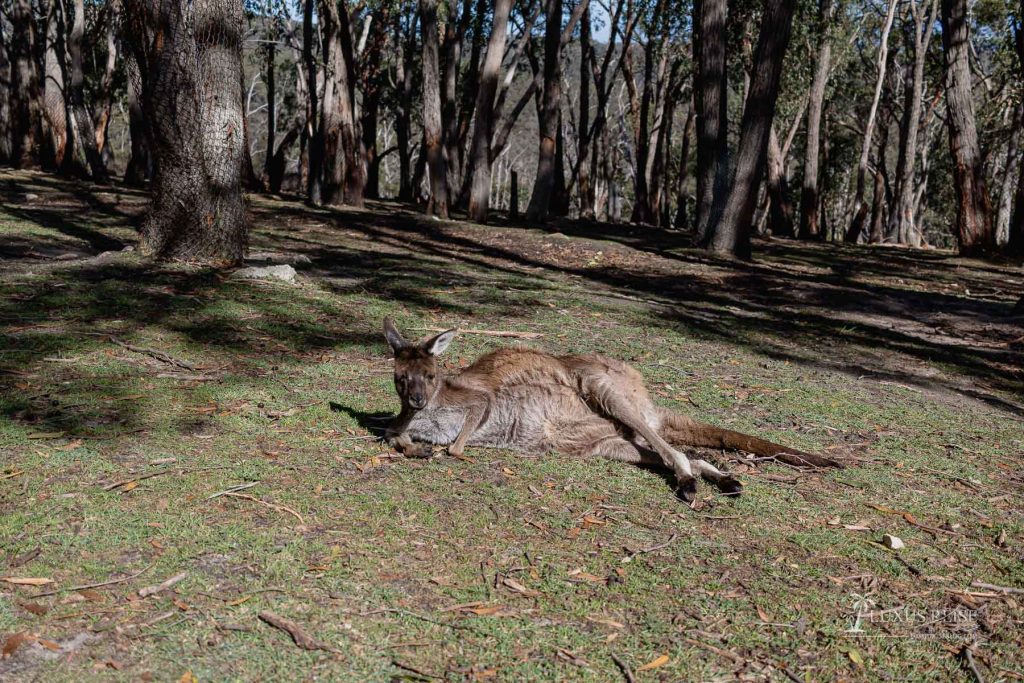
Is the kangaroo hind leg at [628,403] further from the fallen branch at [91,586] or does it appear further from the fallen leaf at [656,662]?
the fallen branch at [91,586]

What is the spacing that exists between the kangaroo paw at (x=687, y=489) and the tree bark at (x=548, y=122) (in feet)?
46.5

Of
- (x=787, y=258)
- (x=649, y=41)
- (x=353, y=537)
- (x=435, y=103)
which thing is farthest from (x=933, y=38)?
(x=353, y=537)

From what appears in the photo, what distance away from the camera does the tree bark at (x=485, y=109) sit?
17.0 m

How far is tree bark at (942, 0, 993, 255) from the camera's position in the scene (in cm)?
1488

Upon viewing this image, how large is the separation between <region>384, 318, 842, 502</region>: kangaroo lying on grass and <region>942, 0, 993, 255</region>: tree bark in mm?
12245

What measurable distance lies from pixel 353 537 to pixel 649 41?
25811mm

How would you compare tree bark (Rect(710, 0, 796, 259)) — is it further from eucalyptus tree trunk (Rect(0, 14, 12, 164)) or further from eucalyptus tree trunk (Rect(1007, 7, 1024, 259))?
eucalyptus tree trunk (Rect(0, 14, 12, 164))

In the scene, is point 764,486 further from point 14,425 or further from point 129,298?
point 129,298

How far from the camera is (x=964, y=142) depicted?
14930 mm

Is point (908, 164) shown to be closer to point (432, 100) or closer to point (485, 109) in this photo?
point (485, 109)

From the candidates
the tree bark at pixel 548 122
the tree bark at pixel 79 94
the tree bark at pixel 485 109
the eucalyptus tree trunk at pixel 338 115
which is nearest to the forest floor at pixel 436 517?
the tree bark at pixel 485 109

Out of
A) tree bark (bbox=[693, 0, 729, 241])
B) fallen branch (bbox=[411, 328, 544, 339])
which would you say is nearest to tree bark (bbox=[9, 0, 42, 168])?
tree bark (bbox=[693, 0, 729, 241])

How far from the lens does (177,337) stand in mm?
6652

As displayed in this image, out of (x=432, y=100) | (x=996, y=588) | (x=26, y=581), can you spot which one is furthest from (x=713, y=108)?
(x=26, y=581)
